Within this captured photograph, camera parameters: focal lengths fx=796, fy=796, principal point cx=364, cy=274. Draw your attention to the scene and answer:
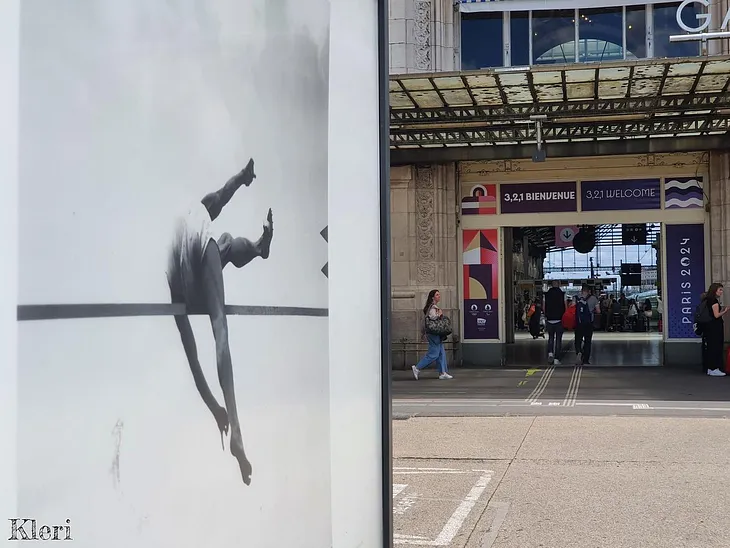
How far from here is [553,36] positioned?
15672 mm

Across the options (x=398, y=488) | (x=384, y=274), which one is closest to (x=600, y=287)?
(x=398, y=488)

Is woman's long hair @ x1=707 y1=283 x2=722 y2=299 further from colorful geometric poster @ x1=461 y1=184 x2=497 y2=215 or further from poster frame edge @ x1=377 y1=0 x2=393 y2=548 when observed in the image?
poster frame edge @ x1=377 y1=0 x2=393 y2=548

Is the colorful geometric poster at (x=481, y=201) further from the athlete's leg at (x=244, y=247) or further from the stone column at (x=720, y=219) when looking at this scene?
the athlete's leg at (x=244, y=247)

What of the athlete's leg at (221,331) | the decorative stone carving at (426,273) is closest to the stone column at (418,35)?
the decorative stone carving at (426,273)

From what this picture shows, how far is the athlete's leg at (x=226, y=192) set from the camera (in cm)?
161

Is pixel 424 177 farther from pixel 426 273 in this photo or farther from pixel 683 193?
pixel 683 193

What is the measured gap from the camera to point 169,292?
57.5 inches

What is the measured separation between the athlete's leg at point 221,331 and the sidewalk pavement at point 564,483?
364 centimetres

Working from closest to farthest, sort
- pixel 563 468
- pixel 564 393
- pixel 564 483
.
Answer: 1. pixel 564 483
2. pixel 563 468
3. pixel 564 393

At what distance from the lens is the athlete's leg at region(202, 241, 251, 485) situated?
1607 millimetres

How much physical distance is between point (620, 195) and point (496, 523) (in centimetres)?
1250

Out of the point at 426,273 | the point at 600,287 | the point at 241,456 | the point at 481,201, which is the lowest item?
the point at 241,456

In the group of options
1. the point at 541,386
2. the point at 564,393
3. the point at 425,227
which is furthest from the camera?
the point at 425,227

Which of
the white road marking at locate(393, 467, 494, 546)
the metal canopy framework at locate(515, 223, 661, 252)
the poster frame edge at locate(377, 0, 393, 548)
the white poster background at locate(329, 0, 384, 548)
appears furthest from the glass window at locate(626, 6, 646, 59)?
the white poster background at locate(329, 0, 384, 548)
